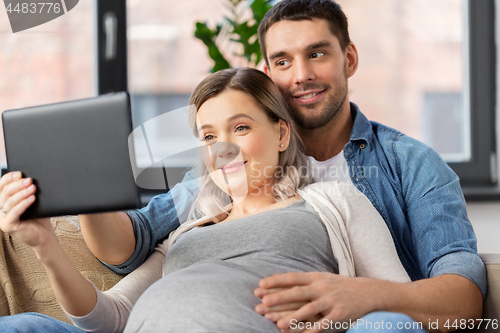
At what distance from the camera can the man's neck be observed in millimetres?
1380

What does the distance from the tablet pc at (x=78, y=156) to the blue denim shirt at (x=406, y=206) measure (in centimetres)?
32

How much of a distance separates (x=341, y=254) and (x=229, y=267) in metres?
0.26

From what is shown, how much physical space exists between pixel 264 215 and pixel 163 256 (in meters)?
0.31

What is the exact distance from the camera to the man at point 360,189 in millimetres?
854

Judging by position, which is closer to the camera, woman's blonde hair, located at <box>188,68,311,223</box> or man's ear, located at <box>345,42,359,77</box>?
woman's blonde hair, located at <box>188,68,311,223</box>

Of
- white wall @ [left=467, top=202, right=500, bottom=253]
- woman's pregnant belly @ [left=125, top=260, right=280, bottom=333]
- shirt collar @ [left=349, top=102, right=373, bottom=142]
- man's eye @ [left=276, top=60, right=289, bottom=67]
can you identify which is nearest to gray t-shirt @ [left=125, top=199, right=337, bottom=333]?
woman's pregnant belly @ [left=125, top=260, right=280, bottom=333]

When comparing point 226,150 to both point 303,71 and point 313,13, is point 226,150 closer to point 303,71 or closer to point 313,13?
point 303,71

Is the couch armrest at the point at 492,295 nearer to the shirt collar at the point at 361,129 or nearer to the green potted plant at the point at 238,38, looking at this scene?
the shirt collar at the point at 361,129

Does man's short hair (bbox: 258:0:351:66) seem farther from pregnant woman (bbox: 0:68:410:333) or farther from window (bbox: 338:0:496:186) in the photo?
window (bbox: 338:0:496:186)

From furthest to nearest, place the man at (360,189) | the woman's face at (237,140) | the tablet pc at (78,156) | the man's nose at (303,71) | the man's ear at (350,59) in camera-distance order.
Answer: the man's ear at (350,59) < the man's nose at (303,71) < the woman's face at (237,140) < the man at (360,189) < the tablet pc at (78,156)

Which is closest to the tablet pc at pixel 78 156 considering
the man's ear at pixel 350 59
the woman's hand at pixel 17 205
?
Answer: the woman's hand at pixel 17 205

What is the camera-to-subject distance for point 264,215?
1.04m

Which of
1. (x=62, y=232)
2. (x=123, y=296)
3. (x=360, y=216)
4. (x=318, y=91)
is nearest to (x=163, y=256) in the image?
(x=123, y=296)

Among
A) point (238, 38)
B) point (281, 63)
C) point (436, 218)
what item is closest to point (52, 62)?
point (238, 38)
